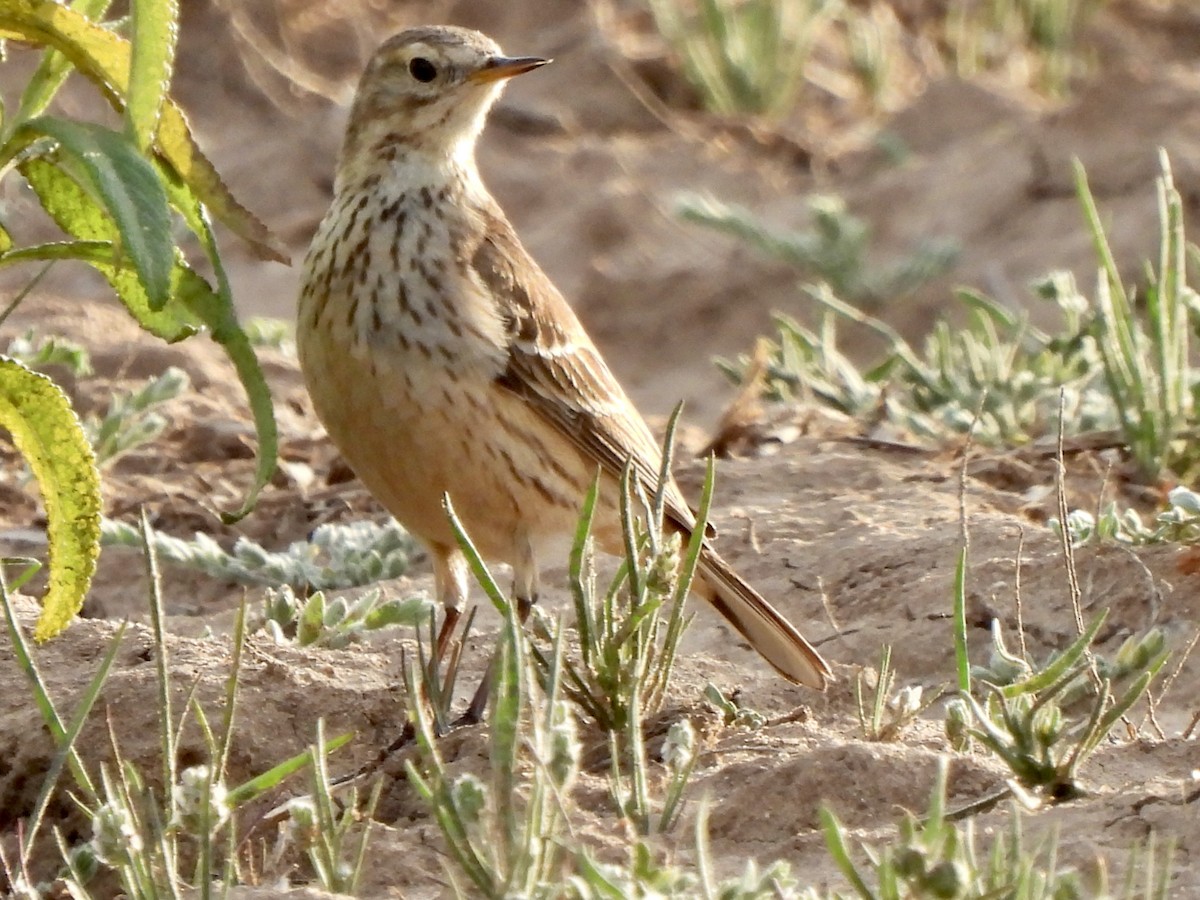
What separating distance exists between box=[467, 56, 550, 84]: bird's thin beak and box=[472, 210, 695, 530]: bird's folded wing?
34 cm

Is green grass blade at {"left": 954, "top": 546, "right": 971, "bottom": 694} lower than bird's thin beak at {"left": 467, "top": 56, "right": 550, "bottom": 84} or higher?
lower

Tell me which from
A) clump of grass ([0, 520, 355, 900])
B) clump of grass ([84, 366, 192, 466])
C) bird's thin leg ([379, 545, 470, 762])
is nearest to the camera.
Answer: clump of grass ([0, 520, 355, 900])

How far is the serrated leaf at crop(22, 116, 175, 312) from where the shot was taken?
10.8 ft

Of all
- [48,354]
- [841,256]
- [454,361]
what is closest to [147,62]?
[454,361]

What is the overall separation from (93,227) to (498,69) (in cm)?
150

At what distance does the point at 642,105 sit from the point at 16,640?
7437mm

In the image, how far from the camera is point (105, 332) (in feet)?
23.0

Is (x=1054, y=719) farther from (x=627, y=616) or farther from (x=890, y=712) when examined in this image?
(x=627, y=616)

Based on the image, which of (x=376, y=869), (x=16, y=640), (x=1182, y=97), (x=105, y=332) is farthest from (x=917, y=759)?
(x=1182, y=97)

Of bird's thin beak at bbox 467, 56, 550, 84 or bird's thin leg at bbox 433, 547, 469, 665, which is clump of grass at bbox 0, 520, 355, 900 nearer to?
bird's thin leg at bbox 433, 547, 469, 665

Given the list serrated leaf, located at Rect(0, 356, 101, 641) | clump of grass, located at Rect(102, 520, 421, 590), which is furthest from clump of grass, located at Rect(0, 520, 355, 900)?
clump of grass, located at Rect(102, 520, 421, 590)

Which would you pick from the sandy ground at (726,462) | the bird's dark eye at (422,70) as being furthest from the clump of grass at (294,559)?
the bird's dark eye at (422,70)

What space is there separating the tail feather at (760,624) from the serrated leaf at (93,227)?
4.09 feet

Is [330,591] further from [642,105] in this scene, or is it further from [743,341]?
[642,105]
